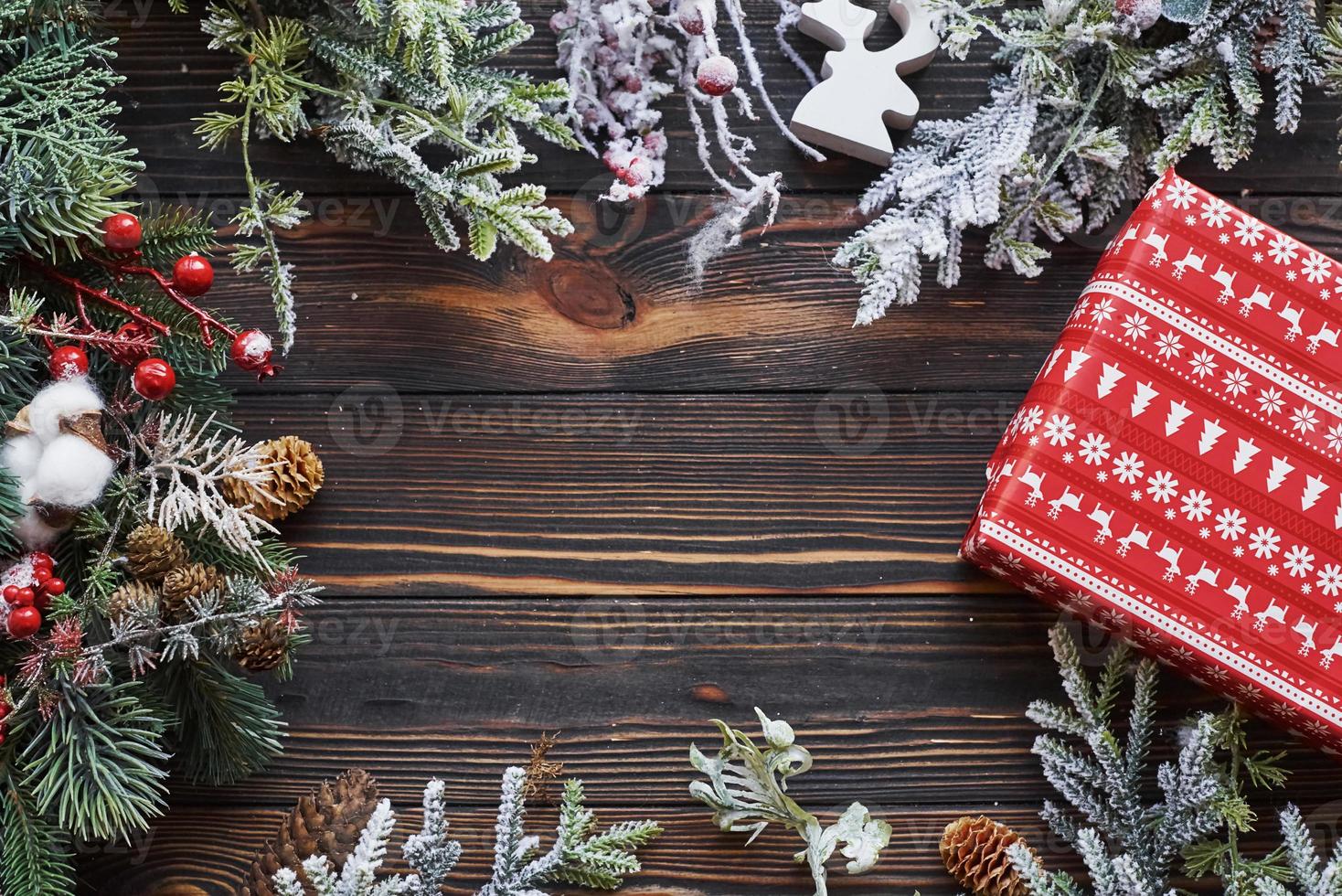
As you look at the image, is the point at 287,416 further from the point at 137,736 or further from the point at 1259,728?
the point at 1259,728

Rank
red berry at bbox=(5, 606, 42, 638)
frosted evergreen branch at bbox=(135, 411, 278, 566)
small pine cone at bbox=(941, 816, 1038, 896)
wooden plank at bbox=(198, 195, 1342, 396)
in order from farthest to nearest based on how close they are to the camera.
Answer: wooden plank at bbox=(198, 195, 1342, 396)
small pine cone at bbox=(941, 816, 1038, 896)
frosted evergreen branch at bbox=(135, 411, 278, 566)
red berry at bbox=(5, 606, 42, 638)

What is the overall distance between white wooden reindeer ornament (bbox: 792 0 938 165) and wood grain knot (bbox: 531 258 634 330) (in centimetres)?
27

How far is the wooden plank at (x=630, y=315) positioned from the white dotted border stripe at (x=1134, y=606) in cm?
23

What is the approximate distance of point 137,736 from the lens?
88cm

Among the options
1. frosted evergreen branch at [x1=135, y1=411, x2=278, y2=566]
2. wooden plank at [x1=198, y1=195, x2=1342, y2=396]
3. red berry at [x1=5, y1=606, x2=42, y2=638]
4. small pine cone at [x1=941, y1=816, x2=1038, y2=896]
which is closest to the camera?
red berry at [x1=5, y1=606, x2=42, y2=638]

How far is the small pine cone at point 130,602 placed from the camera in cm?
85

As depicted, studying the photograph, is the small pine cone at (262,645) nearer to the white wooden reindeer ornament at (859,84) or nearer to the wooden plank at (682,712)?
the wooden plank at (682,712)

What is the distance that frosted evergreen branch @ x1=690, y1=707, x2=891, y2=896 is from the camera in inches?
39.0

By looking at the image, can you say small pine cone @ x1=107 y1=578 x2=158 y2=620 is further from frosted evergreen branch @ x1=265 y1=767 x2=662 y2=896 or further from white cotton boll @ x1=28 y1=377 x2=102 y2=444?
frosted evergreen branch @ x1=265 y1=767 x2=662 y2=896

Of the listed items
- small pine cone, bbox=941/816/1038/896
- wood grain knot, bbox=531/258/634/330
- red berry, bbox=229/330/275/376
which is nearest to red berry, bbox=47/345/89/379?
red berry, bbox=229/330/275/376

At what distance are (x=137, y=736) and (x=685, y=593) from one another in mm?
532

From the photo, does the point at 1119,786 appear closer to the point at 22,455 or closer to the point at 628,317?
the point at 628,317

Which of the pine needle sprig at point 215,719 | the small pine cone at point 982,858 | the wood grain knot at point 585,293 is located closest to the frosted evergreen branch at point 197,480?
the pine needle sprig at point 215,719

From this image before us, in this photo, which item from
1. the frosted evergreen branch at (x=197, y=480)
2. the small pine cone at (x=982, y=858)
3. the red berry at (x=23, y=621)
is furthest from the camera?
the small pine cone at (x=982, y=858)
